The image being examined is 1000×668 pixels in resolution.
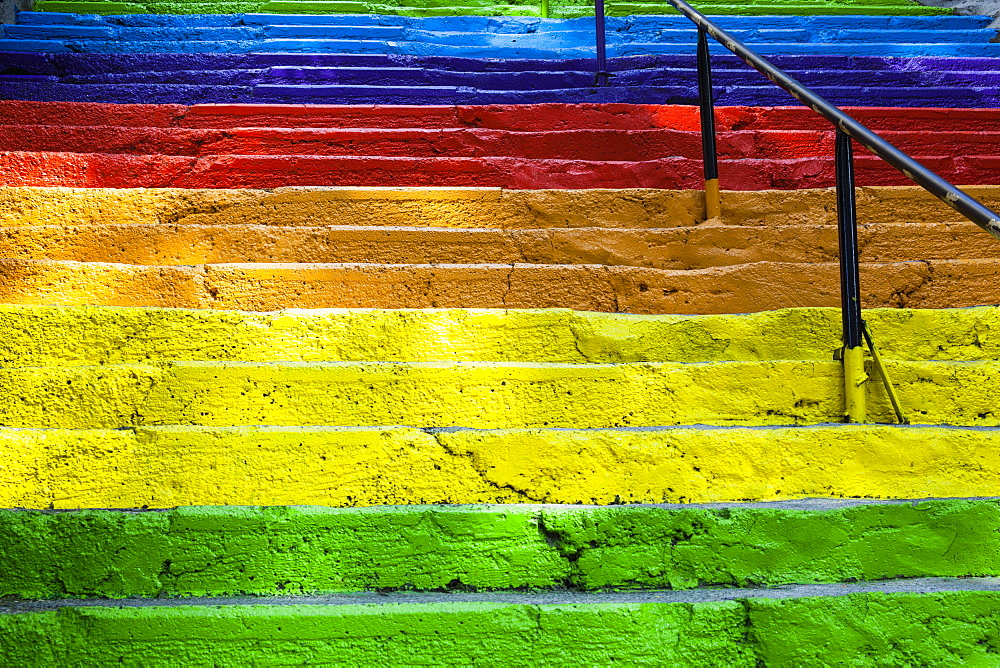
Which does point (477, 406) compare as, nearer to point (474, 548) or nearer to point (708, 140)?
point (474, 548)

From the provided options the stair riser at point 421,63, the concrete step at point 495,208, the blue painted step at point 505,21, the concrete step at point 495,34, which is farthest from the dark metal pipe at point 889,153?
the blue painted step at point 505,21

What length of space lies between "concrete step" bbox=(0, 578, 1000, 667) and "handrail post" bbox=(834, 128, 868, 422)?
46cm

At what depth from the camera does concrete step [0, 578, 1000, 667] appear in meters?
1.05

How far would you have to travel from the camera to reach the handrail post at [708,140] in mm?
2141

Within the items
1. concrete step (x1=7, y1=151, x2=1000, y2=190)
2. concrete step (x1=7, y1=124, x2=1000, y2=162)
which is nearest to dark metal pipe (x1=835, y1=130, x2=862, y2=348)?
concrete step (x1=7, y1=151, x2=1000, y2=190)

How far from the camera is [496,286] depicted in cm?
185

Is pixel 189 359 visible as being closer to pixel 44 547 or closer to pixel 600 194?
pixel 44 547

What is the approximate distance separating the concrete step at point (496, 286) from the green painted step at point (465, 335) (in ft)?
0.51

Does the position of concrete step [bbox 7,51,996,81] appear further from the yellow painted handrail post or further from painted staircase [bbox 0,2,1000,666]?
the yellow painted handrail post

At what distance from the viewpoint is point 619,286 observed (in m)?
1.87

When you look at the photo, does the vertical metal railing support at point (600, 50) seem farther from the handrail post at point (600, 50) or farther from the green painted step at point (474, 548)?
the green painted step at point (474, 548)

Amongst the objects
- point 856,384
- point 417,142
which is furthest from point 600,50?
point 856,384

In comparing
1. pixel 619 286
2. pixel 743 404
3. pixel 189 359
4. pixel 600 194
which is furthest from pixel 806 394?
pixel 189 359

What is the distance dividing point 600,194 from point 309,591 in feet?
5.17
